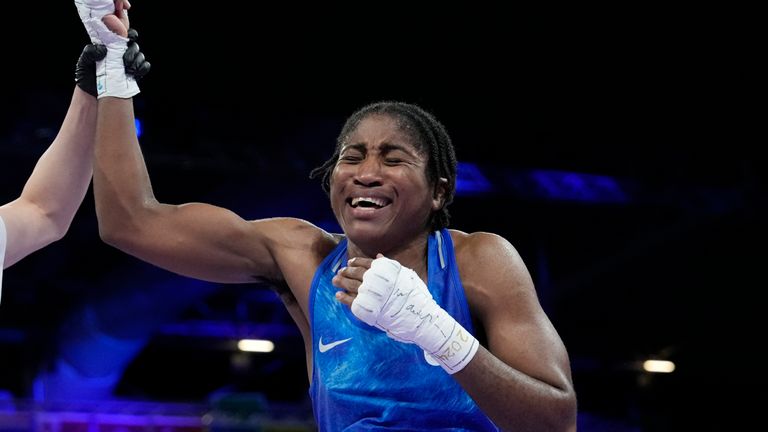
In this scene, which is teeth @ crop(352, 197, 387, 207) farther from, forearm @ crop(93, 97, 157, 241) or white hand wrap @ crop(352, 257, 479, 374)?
forearm @ crop(93, 97, 157, 241)

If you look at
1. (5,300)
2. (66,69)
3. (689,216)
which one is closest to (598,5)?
(689,216)

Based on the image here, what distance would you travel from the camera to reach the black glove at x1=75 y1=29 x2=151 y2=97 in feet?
8.20

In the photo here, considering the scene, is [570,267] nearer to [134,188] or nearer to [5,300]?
[5,300]

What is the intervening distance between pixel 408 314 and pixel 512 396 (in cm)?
27

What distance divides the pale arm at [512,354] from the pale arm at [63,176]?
102cm

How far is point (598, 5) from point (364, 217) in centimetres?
495

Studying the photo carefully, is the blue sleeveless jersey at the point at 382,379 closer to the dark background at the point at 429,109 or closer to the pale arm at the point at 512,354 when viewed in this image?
the pale arm at the point at 512,354

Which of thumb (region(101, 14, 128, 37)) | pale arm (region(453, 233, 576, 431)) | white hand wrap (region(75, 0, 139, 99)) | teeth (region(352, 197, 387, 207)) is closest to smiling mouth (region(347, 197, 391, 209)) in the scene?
teeth (region(352, 197, 387, 207))

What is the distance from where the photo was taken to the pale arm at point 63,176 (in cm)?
255

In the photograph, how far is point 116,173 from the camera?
2420 millimetres

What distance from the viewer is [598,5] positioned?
22.4 ft

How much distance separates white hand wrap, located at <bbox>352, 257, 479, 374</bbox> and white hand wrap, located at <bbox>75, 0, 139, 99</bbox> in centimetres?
89

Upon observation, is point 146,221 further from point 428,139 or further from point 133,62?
point 428,139

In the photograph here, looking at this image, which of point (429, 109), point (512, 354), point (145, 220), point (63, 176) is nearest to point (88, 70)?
point (63, 176)
